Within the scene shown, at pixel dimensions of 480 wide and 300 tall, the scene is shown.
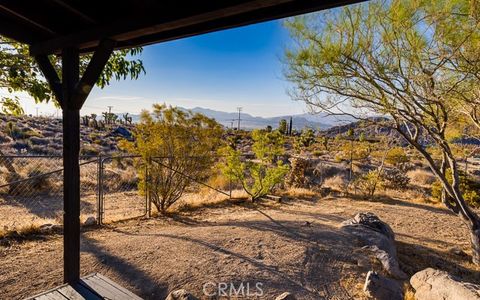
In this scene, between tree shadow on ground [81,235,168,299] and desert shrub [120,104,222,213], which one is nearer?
tree shadow on ground [81,235,168,299]

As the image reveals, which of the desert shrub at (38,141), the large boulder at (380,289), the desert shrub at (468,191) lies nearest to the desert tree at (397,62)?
the large boulder at (380,289)

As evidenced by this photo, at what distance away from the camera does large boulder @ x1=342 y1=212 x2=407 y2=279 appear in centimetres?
451

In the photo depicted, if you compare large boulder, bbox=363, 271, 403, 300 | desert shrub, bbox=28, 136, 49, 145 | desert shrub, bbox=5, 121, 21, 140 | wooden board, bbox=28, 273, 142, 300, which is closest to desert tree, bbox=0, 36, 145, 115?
wooden board, bbox=28, 273, 142, 300

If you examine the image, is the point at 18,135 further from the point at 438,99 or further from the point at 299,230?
the point at 438,99

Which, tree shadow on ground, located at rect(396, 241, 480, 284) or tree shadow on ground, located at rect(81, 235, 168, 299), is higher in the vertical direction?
Result: tree shadow on ground, located at rect(81, 235, 168, 299)

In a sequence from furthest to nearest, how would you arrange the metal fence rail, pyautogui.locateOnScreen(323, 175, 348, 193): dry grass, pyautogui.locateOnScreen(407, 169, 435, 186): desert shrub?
pyautogui.locateOnScreen(407, 169, 435, 186): desert shrub, pyautogui.locateOnScreen(323, 175, 348, 193): dry grass, the metal fence rail

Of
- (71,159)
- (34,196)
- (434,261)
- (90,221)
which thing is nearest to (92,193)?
(34,196)

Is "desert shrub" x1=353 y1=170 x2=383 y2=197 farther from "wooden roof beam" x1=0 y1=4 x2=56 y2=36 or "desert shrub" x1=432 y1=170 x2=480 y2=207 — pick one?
"wooden roof beam" x1=0 y1=4 x2=56 y2=36

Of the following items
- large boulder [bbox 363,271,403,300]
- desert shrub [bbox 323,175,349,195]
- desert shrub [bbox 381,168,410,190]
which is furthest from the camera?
desert shrub [bbox 381,168,410,190]

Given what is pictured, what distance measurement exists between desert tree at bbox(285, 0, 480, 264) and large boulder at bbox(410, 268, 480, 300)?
2435 mm

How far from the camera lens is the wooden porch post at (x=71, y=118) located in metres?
2.83

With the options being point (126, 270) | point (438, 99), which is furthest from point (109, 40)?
point (438, 99)

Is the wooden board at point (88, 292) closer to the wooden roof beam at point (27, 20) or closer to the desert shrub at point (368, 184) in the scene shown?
the wooden roof beam at point (27, 20)

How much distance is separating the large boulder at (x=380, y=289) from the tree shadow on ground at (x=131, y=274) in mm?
2648
